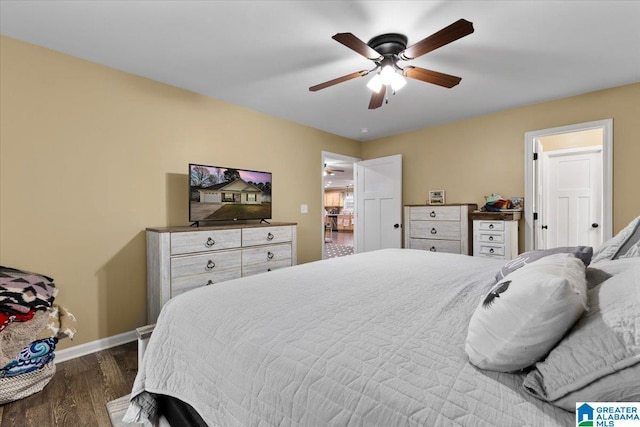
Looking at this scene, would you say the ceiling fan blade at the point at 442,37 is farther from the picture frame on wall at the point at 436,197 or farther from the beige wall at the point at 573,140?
the beige wall at the point at 573,140

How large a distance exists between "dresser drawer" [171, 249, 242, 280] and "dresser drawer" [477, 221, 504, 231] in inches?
110

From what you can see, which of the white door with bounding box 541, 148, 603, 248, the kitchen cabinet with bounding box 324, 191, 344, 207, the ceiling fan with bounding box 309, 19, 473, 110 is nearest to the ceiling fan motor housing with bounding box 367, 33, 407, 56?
the ceiling fan with bounding box 309, 19, 473, 110

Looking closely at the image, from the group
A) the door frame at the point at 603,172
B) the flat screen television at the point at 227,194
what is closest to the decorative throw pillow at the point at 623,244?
the door frame at the point at 603,172

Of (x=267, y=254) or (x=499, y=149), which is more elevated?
(x=499, y=149)

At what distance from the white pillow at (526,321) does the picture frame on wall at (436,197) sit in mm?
3665

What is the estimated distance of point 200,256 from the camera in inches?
107

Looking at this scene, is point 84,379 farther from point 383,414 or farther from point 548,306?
point 548,306

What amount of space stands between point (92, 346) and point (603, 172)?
523 cm

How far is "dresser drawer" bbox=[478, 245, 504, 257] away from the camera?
338 cm

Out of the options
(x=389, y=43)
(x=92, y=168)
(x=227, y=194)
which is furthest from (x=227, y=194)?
(x=389, y=43)

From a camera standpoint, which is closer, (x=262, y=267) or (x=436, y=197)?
(x=262, y=267)

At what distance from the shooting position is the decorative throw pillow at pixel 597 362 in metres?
0.58

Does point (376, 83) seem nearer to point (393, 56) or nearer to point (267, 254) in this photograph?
point (393, 56)

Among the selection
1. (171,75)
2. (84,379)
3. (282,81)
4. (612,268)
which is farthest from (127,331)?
(612,268)
